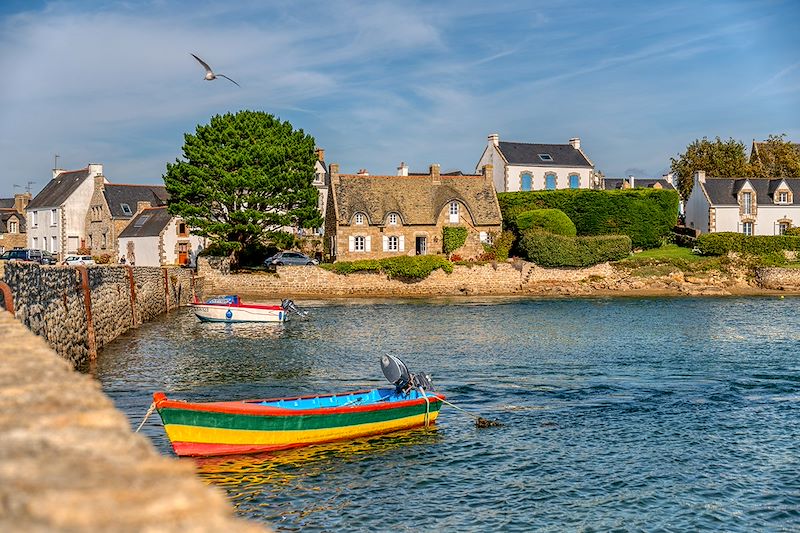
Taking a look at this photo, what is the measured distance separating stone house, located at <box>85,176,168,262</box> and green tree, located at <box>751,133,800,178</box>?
66.2m

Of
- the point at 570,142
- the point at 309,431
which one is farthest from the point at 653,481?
the point at 570,142

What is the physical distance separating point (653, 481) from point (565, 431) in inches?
151

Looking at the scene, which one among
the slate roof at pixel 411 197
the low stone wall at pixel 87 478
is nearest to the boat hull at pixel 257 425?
the low stone wall at pixel 87 478

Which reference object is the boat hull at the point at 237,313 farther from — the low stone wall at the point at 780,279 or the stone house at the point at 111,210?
the low stone wall at the point at 780,279

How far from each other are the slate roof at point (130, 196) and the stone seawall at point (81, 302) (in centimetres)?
3123

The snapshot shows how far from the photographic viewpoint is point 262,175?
61.2 meters

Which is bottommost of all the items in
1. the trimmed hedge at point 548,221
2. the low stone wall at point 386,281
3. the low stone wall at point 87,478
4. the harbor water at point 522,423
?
the harbor water at point 522,423

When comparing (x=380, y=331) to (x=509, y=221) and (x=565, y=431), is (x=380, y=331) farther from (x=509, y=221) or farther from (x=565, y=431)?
(x=509, y=221)

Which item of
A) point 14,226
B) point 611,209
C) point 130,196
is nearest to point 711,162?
point 611,209

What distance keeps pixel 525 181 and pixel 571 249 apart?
1872cm

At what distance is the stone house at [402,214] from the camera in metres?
67.9

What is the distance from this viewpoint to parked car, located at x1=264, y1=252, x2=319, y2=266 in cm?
6469

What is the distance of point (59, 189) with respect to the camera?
82.7 m

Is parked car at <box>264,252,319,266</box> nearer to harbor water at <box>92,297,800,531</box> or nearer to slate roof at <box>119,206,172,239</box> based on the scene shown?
slate roof at <box>119,206,172,239</box>
